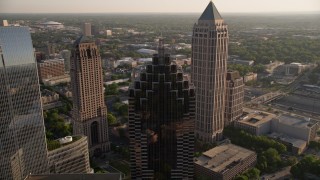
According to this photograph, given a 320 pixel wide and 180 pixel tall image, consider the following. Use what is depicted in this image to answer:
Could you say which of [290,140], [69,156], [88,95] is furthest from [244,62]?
[69,156]

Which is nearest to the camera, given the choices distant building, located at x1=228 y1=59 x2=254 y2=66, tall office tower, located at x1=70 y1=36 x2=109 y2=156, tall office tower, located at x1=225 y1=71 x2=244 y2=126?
tall office tower, located at x1=70 y1=36 x2=109 y2=156

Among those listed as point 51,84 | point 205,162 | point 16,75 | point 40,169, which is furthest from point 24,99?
point 51,84

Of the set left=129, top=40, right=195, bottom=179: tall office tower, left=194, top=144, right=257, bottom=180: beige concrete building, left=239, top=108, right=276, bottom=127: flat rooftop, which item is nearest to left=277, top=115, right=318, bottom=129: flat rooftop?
left=239, top=108, right=276, bottom=127: flat rooftop

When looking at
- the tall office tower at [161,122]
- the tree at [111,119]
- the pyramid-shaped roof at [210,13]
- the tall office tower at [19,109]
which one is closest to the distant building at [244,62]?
the tree at [111,119]

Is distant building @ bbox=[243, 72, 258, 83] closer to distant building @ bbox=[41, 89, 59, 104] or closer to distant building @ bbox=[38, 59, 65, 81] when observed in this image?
distant building @ bbox=[41, 89, 59, 104]

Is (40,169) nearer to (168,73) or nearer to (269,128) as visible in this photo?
(168,73)

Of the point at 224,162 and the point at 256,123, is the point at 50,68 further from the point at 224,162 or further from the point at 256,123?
the point at 224,162
